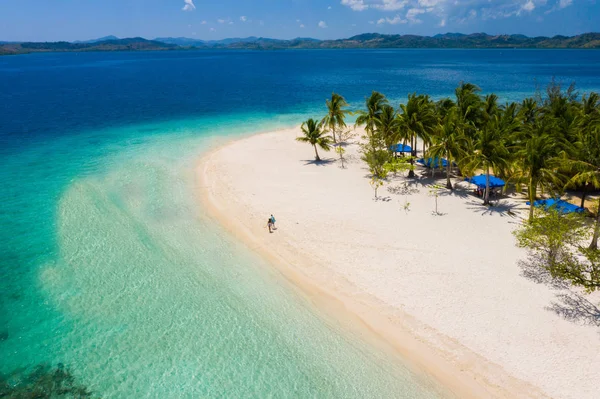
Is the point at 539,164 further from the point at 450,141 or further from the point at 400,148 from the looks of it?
the point at 400,148

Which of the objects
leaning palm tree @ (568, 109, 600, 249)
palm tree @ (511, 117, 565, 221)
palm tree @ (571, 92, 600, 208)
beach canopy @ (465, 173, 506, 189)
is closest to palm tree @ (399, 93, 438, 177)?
beach canopy @ (465, 173, 506, 189)

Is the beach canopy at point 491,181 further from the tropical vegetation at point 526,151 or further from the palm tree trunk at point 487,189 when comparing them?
the palm tree trunk at point 487,189

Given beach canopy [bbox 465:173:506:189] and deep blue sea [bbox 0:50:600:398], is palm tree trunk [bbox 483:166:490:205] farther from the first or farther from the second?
deep blue sea [bbox 0:50:600:398]

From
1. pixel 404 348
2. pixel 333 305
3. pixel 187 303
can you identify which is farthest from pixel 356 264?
pixel 187 303

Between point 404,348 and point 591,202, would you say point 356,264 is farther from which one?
point 591,202

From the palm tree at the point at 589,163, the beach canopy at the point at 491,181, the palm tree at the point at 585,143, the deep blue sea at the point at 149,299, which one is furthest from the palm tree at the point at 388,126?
the deep blue sea at the point at 149,299
